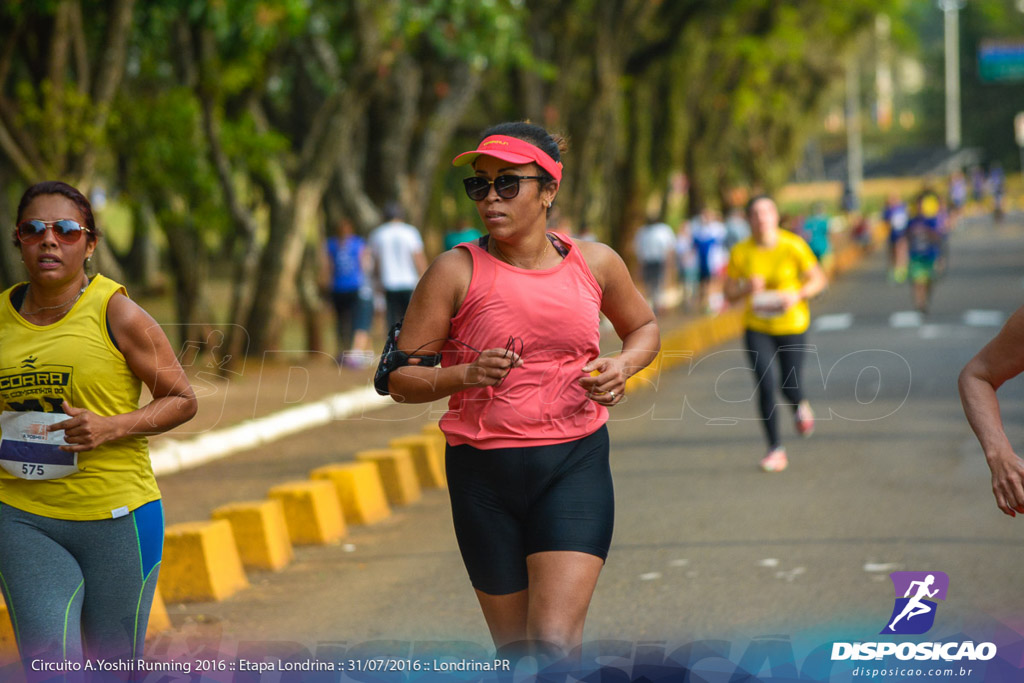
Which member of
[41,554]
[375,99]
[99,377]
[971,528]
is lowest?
[971,528]

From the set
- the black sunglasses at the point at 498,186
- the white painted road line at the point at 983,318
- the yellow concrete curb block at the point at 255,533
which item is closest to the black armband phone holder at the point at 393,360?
the black sunglasses at the point at 498,186

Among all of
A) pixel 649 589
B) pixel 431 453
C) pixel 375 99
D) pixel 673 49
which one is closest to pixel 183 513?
pixel 431 453

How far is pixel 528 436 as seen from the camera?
4.05 m

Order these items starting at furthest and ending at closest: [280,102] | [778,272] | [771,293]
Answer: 1. [280,102]
2. [778,272]
3. [771,293]

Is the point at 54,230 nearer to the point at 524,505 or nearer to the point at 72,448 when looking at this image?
the point at 72,448

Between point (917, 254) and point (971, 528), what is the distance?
613 inches

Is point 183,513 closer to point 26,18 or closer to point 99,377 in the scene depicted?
point 99,377

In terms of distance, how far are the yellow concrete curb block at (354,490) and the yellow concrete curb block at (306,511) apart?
1.26 feet

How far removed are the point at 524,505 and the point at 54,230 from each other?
1.50 metres

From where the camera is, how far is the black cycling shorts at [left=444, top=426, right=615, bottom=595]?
405cm

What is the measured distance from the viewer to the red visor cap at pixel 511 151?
4.04m

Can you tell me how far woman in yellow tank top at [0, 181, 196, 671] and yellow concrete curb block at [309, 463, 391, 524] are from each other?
4.87 metres

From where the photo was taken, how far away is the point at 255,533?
791 cm

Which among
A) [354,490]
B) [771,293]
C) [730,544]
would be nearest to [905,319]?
[771,293]
